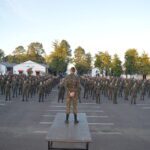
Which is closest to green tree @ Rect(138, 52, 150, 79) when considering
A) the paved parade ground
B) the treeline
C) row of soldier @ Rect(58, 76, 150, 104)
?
the treeline

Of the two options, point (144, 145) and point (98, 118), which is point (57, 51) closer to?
point (98, 118)

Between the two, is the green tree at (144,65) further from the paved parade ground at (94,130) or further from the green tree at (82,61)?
the paved parade ground at (94,130)

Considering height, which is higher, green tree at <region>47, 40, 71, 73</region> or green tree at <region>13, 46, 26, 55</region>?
green tree at <region>13, 46, 26, 55</region>

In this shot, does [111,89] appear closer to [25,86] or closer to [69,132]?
[25,86]

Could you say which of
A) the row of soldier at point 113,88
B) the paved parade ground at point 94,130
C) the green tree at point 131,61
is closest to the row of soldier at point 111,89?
the row of soldier at point 113,88

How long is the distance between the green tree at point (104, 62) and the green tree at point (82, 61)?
50.3 feet

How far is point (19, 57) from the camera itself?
144 m

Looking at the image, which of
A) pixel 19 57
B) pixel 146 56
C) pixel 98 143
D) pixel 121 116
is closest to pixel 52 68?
pixel 146 56

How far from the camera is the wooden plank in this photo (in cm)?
866

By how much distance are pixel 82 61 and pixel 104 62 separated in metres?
23.6

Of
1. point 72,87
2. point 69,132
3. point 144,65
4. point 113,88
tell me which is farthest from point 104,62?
point 69,132

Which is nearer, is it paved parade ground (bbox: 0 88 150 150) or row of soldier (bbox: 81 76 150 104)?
paved parade ground (bbox: 0 88 150 150)

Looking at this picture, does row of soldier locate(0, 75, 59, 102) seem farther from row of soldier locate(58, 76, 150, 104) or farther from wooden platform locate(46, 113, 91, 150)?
wooden platform locate(46, 113, 91, 150)

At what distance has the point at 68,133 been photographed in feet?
30.8
